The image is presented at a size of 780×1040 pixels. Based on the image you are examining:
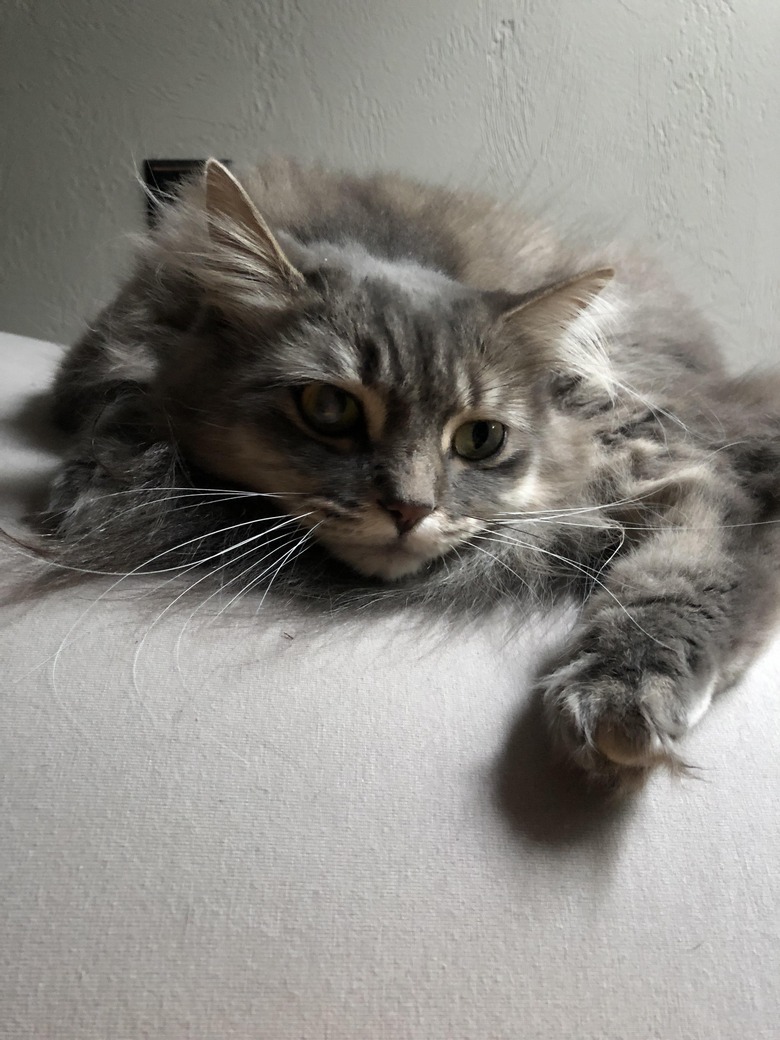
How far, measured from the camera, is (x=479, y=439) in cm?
99

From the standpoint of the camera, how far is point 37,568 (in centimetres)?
88

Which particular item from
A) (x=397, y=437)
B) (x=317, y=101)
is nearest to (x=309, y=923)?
(x=397, y=437)

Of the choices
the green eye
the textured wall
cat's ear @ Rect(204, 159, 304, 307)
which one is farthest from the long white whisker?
the textured wall

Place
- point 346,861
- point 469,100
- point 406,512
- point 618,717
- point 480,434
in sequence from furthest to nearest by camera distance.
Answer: point 469,100
point 480,434
point 406,512
point 618,717
point 346,861

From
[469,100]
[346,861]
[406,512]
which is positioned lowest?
[346,861]

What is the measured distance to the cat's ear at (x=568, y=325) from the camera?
961 millimetres

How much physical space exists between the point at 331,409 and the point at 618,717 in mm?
473

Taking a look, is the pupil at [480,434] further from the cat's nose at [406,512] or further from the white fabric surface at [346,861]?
the white fabric surface at [346,861]

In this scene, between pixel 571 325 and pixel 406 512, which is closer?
pixel 406 512

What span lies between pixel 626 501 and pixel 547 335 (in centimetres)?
25

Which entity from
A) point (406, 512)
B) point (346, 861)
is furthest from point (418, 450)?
point (346, 861)

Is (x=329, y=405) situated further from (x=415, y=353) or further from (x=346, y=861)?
(x=346, y=861)

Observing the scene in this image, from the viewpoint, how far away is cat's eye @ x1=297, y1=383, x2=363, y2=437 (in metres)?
0.93

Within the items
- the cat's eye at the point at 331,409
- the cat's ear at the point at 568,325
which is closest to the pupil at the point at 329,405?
the cat's eye at the point at 331,409
